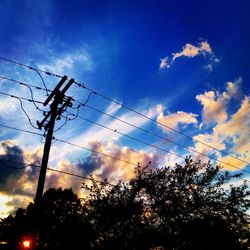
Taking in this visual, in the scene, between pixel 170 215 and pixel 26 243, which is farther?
pixel 170 215

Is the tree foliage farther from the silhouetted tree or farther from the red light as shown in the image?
the red light

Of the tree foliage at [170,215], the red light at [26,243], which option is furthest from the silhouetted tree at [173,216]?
the red light at [26,243]

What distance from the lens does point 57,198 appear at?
65500 millimetres

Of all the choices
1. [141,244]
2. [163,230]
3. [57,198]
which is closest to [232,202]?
[163,230]

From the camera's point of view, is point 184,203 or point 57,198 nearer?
point 184,203

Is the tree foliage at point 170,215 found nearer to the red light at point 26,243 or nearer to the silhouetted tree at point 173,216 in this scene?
the silhouetted tree at point 173,216

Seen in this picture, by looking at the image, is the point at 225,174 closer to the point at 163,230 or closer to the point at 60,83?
the point at 163,230

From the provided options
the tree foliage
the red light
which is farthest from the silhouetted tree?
the red light

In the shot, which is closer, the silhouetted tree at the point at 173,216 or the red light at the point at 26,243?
the red light at the point at 26,243

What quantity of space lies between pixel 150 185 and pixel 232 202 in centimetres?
959

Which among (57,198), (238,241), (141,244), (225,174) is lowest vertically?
(238,241)

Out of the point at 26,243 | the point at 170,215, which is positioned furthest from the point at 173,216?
the point at 26,243

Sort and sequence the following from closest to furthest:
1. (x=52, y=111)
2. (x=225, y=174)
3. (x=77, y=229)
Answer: (x=52, y=111) < (x=225, y=174) < (x=77, y=229)

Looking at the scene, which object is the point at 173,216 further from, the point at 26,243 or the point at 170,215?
the point at 26,243
